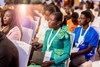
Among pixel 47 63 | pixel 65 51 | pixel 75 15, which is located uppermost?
pixel 75 15

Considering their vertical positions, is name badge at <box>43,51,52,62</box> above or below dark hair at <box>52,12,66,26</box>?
below

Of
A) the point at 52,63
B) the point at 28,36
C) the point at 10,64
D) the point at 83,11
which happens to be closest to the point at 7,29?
the point at 28,36

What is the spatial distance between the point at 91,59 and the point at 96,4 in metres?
0.43

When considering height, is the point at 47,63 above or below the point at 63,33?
below

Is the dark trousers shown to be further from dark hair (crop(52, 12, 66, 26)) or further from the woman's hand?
dark hair (crop(52, 12, 66, 26))

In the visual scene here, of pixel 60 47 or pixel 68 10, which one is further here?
pixel 68 10

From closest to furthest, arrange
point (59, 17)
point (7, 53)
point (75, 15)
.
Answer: point (7, 53), point (59, 17), point (75, 15)

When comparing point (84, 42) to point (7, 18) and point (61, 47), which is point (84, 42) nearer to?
point (61, 47)

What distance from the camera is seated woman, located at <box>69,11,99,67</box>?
1.77 m

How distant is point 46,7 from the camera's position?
1.82m

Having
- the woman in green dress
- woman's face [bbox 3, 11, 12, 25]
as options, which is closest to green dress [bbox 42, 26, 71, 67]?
the woman in green dress

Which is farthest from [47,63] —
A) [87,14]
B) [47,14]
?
[87,14]

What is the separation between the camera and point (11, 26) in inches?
70.3

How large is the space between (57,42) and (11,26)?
365 millimetres
